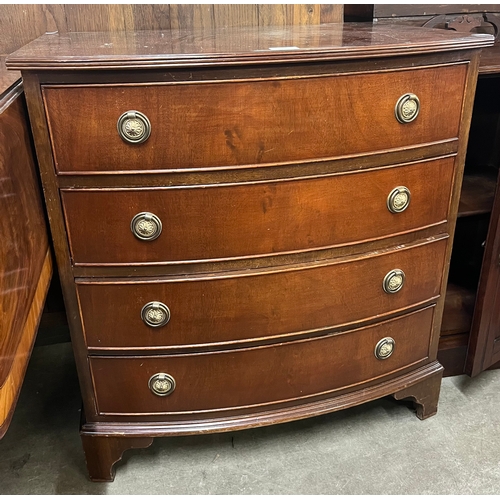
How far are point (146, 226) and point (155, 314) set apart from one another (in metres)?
0.21

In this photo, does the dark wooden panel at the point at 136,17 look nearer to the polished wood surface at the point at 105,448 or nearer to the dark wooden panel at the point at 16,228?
the dark wooden panel at the point at 16,228

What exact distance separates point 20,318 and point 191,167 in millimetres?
412

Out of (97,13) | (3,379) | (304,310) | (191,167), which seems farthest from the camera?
(97,13)

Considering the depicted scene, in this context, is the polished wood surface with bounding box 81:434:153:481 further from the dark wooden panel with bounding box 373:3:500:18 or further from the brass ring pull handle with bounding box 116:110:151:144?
the dark wooden panel with bounding box 373:3:500:18

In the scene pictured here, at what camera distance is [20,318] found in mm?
919

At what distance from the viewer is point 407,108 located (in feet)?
3.67

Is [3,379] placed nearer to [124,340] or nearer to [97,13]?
→ [124,340]

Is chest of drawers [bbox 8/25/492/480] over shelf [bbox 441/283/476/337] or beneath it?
over

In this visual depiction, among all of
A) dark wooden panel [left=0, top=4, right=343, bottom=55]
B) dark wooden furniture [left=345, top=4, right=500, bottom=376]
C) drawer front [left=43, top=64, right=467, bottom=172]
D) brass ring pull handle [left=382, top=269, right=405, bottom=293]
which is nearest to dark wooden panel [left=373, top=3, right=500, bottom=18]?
dark wooden furniture [left=345, top=4, right=500, bottom=376]

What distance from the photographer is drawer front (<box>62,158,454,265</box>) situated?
1082 mm

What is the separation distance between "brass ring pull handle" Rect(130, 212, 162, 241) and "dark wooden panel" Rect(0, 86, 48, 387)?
0.63 feet

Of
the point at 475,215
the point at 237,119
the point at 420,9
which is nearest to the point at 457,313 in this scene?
the point at 475,215

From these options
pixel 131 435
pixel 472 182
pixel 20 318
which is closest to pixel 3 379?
pixel 20 318

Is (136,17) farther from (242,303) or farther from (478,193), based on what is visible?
(478,193)
